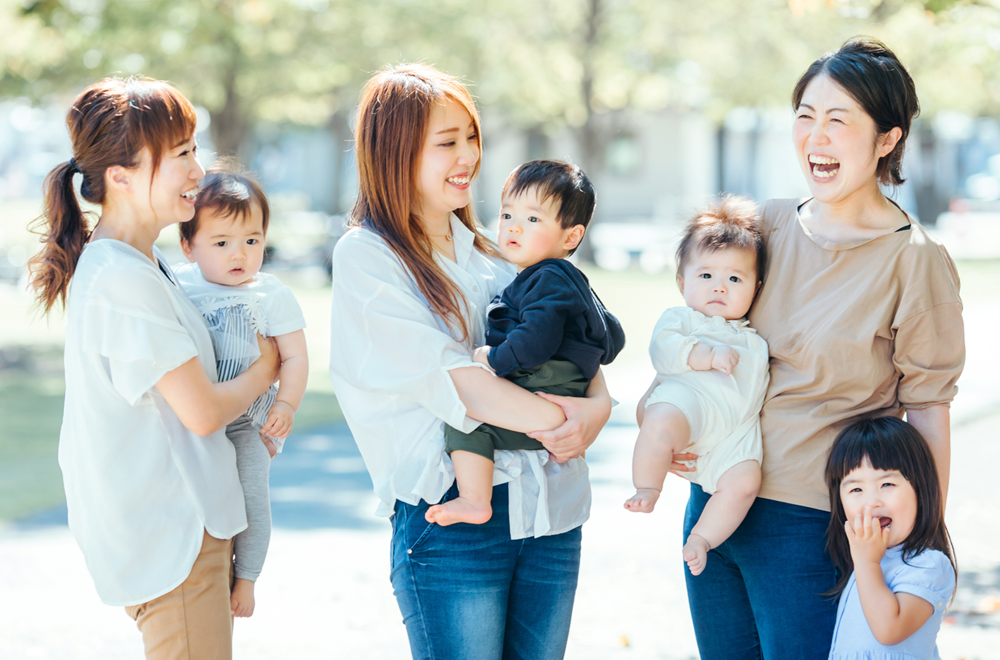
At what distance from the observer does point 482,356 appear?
7.72 ft

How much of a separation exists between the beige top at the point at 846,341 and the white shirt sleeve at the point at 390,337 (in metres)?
0.84

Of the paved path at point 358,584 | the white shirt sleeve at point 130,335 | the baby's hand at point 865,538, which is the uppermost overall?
the white shirt sleeve at point 130,335

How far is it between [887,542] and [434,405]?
119 centimetres

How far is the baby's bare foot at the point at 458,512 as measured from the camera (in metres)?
2.27

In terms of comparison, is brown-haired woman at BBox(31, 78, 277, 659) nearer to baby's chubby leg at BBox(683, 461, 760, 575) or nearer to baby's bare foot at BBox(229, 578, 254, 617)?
baby's bare foot at BBox(229, 578, 254, 617)

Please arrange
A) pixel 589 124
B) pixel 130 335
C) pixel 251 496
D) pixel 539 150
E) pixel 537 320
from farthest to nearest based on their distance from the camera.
A: pixel 539 150 < pixel 589 124 < pixel 251 496 < pixel 537 320 < pixel 130 335

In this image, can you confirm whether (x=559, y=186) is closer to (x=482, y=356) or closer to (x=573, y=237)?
(x=573, y=237)

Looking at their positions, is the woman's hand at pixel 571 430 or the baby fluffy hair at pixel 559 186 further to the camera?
the baby fluffy hair at pixel 559 186

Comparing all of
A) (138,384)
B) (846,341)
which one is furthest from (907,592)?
(138,384)

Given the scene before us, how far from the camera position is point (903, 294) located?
235cm

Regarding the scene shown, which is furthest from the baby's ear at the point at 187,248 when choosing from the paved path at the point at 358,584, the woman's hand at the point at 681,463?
the paved path at the point at 358,584

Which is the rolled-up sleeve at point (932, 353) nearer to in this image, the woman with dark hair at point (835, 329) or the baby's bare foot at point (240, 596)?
the woman with dark hair at point (835, 329)

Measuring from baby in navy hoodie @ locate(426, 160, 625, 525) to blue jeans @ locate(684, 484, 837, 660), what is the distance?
1.99ft

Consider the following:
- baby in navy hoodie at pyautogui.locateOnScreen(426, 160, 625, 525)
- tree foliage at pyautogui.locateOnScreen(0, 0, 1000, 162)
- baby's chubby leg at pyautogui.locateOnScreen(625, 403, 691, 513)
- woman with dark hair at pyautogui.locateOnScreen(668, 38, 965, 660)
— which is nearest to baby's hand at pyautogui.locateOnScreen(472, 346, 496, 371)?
baby in navy hoodie at pyautogui.locateOnScreen(426, 160, 625, 525)
